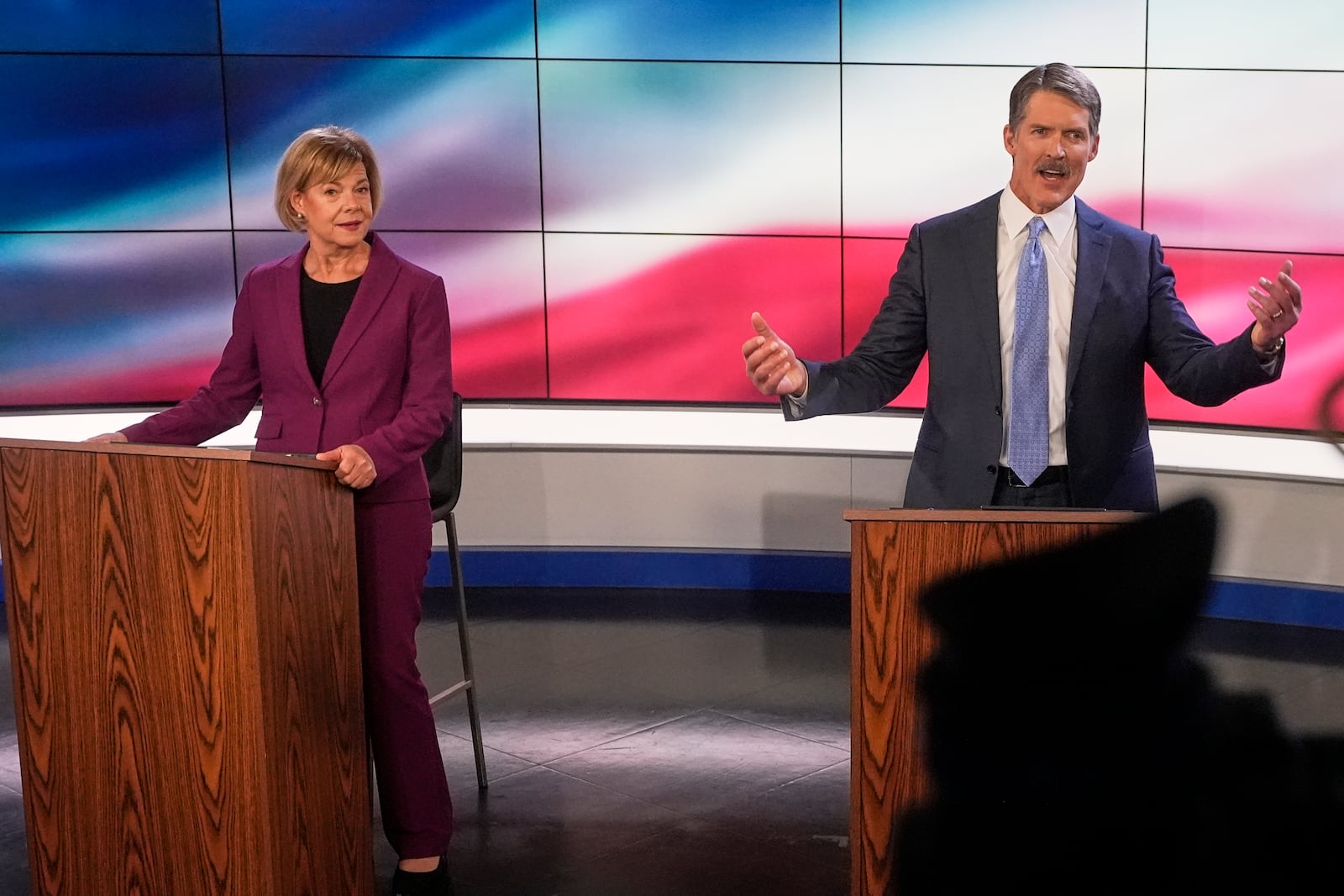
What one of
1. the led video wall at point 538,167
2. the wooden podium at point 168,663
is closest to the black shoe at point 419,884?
the wooden podium at point 168,663

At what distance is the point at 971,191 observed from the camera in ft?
18.0

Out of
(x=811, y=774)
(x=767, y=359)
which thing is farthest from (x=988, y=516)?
(x=811, y=774)

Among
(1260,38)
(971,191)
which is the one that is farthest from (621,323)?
(1260,38)

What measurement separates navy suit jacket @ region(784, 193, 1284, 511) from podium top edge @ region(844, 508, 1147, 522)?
0.60 metres

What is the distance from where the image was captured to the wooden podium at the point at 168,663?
227cm

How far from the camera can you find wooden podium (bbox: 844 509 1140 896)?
6.33 ft

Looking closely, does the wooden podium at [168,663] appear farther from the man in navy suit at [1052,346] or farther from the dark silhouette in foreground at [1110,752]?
the dark silhouette in foreground at [1110,752]

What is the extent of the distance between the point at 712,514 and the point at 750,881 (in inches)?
98.5

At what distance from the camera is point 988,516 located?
1.93m

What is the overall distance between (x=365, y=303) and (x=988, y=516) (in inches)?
52.8

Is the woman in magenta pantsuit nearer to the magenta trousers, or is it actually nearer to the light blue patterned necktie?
the magenta trousers

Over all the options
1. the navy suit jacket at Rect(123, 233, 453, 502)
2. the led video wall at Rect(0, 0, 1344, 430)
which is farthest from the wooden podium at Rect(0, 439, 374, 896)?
the led video wall at Rect(0, 0, 1344, 430)

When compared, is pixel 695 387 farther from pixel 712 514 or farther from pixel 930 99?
pixel 930 99

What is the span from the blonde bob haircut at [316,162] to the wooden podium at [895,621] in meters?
1.31
